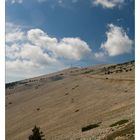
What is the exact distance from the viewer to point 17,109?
63.6 metres

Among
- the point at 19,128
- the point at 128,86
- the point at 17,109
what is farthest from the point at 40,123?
the point at 17,109
